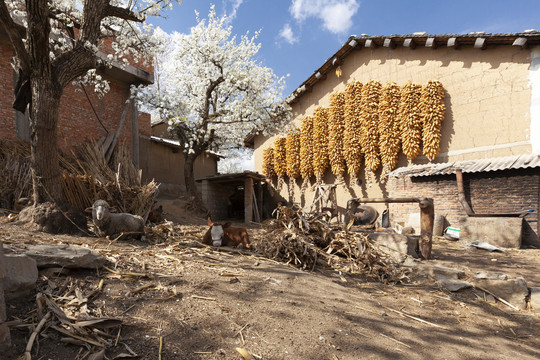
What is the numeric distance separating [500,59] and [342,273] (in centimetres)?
949

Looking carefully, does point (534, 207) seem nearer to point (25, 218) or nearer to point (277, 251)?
point (277, 251)

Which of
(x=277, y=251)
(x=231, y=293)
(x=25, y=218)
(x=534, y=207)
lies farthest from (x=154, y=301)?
(x=534, y=207)

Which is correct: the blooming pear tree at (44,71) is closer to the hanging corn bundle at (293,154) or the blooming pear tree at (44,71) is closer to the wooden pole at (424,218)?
the wooden pole at (424,218)

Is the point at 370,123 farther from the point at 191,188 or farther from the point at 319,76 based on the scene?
the point at 191,188

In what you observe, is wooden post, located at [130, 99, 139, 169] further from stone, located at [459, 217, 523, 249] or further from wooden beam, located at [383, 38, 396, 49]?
stone, located at [459, 217, 523, 249]

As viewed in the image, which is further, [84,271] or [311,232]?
[311,232]

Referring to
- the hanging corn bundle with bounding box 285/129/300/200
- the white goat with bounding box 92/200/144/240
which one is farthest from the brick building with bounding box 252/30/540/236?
the white goat with bounding box 92/200/144/240

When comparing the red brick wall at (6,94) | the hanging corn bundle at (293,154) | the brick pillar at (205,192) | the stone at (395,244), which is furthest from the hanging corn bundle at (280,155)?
the red brick wall at (6,94)

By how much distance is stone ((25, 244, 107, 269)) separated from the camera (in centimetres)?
255

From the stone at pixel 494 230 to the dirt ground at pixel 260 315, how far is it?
477cm

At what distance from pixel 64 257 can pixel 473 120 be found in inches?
456

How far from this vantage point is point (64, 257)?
261 cm

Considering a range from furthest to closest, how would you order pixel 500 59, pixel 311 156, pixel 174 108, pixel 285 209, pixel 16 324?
pixel 311 156, pixel 174 108, pixel 500 59, pixel 285 209, pixel 16 324

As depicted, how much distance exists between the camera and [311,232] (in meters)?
5.14
